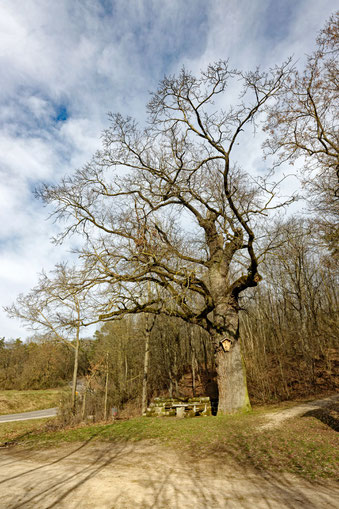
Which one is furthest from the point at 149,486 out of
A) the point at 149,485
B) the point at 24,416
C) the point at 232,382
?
the point at 24,416

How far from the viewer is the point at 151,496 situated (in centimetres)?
397

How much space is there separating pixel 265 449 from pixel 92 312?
20.8ft

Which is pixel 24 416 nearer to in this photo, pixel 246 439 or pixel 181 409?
pixel 181 409

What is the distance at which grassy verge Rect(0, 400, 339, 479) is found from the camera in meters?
5.28

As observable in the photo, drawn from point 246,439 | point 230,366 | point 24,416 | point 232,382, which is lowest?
point 24,416

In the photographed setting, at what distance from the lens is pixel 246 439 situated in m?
6.75

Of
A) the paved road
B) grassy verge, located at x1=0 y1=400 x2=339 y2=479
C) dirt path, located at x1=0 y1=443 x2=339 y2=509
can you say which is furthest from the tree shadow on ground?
the paved road

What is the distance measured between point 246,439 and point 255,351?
432 inches

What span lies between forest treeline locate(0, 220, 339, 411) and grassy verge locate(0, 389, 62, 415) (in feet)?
10.0

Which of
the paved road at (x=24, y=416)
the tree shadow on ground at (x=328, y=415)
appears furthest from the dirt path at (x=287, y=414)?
the paved road at (x=24, y=416)

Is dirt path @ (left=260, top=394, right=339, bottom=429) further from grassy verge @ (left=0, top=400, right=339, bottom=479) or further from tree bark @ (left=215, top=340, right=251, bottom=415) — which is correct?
tree bark @ (left=215, top=340, right=251, bottom=415)

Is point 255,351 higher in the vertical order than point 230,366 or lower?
higher

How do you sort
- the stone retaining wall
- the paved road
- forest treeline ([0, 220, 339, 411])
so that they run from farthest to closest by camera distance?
the paved road
forest treeline ([0, 220, 339, 411])
the stone retaining wall

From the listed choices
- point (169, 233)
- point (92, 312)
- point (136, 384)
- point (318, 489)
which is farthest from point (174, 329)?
point (318, 489)
